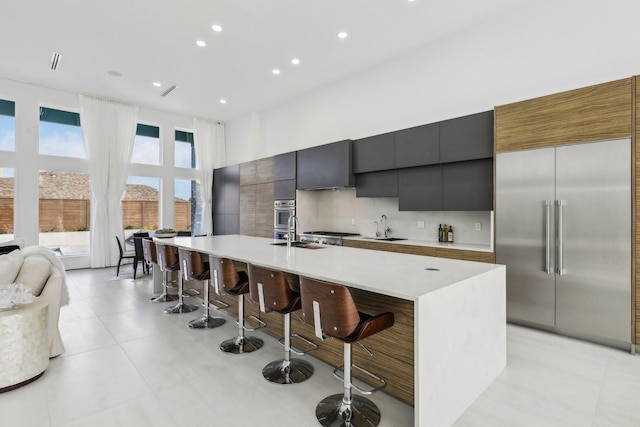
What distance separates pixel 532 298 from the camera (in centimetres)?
321

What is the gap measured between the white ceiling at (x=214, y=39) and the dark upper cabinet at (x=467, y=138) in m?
1.27

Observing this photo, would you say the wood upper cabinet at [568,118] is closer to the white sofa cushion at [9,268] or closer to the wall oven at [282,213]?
the wall oven at [282,213]

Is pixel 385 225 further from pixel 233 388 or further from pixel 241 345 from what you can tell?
pixel 233 388

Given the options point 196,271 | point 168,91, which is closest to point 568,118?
point 196,271

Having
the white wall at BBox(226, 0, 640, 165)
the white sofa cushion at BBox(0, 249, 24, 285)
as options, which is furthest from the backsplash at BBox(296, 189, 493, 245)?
the white sofa cushion at BBox(0, 249, 24, 285)

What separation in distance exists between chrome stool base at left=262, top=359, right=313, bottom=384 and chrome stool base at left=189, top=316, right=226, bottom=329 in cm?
114

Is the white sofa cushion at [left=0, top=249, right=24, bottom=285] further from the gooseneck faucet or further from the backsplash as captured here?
the gooseneck faucet

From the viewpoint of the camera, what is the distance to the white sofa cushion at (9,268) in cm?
273

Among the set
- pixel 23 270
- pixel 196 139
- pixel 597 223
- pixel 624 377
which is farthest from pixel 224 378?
pixel 196 139

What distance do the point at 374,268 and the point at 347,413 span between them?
0.90 meters

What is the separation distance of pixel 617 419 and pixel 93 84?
8085 mm

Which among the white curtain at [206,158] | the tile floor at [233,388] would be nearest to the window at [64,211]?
the white curtain at [206,158]

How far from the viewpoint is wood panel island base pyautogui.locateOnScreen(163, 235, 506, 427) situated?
1.64 metres

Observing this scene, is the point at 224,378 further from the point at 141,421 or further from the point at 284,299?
the point at 284,299
